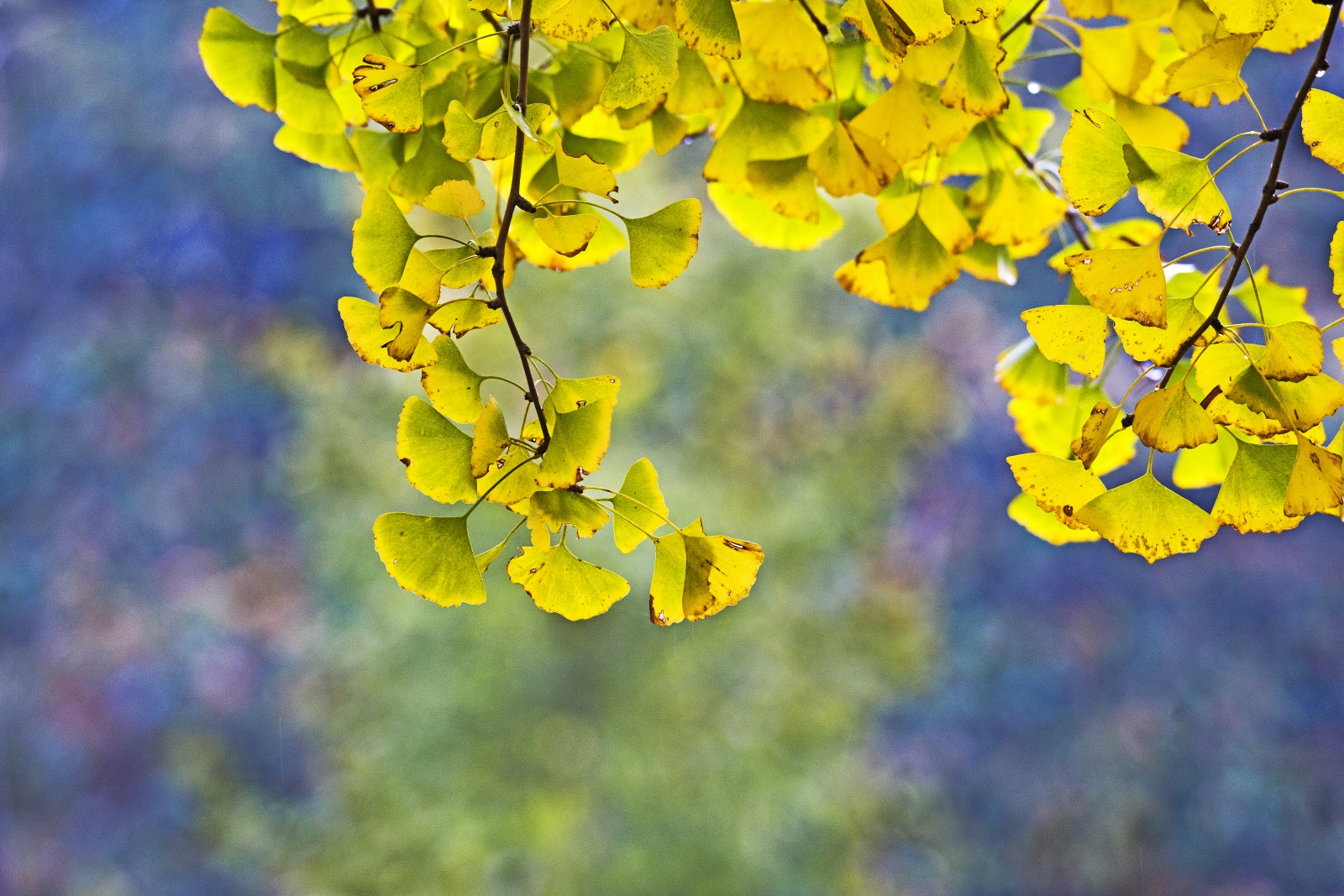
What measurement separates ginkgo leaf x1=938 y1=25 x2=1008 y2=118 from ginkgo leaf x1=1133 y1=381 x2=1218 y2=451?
0.10 meters

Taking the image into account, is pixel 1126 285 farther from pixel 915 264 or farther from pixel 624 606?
pixel 624 606

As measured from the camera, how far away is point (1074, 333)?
0.27m

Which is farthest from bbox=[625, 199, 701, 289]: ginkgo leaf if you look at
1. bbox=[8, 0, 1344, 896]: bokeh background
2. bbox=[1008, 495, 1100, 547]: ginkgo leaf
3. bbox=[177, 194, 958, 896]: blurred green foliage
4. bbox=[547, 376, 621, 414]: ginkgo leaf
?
bbox=[8, 0, 1344, 896]: bokeh background

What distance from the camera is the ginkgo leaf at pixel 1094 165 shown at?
264 millimetres

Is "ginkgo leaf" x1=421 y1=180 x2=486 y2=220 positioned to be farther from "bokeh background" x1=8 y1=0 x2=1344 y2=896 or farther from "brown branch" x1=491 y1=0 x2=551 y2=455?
"bokeh background" x1=8 y1=0 x2=1344 y2=896

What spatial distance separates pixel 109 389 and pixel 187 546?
39 centimetres

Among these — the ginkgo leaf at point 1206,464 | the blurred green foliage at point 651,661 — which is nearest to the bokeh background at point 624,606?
the blurred green foliage at point 651,661

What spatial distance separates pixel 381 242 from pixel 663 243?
Answer: 77 mm

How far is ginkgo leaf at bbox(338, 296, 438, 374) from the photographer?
0.25m

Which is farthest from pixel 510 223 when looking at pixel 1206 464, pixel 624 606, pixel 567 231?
pixel 624 606

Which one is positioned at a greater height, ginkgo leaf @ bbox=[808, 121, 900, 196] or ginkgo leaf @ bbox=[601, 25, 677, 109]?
ginkgo leaf @ bbox=[601, 25, 677, 109]

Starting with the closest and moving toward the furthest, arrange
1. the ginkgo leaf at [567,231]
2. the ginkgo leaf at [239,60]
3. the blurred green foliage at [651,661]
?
the ginkgo leaf at [567,231]
the ginkgo leaf at [239,60]
the blurred green foliage at [651,661]

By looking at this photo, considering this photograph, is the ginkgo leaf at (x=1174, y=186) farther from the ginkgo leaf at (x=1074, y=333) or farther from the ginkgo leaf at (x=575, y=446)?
the ginkgo leaf at (x=575, y=446)

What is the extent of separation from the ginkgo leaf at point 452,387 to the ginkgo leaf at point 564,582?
0.13 feet
